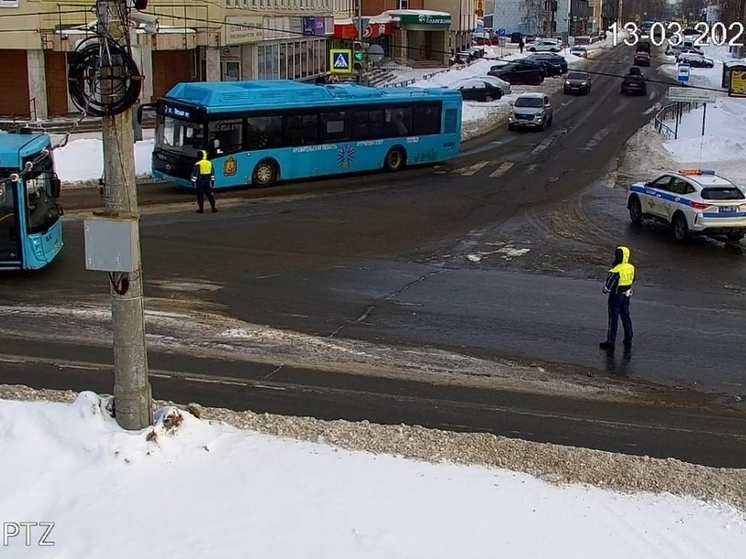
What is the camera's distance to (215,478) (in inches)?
326

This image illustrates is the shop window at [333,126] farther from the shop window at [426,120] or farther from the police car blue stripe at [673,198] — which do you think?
the police car blue stripe at [673,198]

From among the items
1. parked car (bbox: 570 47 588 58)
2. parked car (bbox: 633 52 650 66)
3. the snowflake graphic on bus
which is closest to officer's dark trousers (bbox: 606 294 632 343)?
the snowflake graphic on bus

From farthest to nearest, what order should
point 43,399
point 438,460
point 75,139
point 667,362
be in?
point 75,139 < point 667,362 < point 43,399 < point 438,460

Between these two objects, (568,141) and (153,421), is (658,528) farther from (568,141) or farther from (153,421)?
(568,141)

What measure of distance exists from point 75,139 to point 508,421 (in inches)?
1009

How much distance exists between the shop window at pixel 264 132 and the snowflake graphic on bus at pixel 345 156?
251cm

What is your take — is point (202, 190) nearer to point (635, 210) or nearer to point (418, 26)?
point (635, 210)

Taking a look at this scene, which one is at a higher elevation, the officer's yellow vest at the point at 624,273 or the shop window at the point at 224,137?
the shop window at the point at 224,137

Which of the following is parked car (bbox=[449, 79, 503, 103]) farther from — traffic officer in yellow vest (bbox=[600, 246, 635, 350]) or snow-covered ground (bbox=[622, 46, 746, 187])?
traffic officer in yellow vest (bbox=[600, 246, 635, 350])

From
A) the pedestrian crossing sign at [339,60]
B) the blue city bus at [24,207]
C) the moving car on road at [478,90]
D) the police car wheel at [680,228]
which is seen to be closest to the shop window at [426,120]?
the pedestrian crossing sign at [339,60]

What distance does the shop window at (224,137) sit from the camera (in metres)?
26.1

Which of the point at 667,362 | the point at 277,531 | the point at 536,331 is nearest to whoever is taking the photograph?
the point at 277,531

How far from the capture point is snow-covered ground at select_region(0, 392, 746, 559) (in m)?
7.30

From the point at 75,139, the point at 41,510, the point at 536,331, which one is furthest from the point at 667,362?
the point at 75,139
